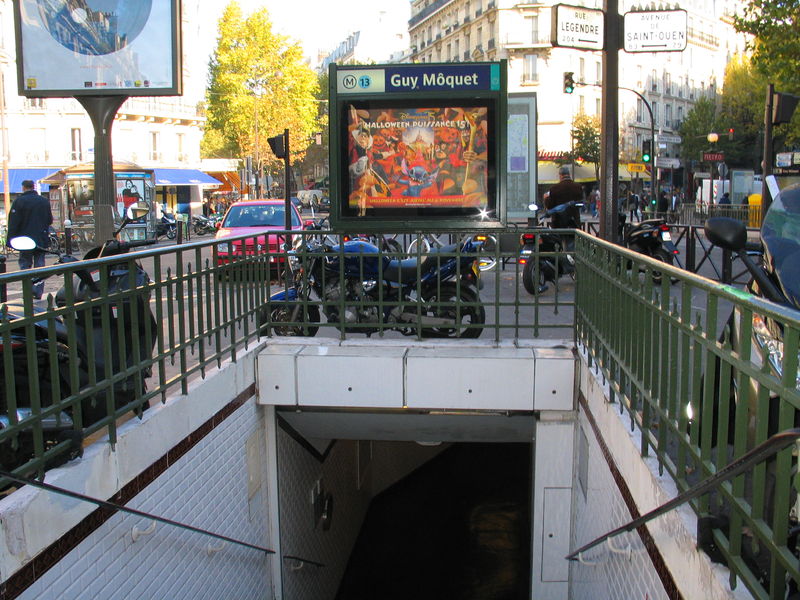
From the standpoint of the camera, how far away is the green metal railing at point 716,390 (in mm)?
2252

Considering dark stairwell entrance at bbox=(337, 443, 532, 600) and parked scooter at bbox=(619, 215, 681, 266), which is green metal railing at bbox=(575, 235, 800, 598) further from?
dark stairwell entrance at bbox=(337, 443, 532, 600)

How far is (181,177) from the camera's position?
158 ft

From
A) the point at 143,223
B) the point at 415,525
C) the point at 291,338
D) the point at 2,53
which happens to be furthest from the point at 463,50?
the point at 291,338

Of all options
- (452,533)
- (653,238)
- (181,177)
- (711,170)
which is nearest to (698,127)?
(711,170)

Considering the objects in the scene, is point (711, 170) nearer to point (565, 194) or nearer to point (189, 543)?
point (565, 194)

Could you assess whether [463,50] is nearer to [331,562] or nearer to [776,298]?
[331,562]

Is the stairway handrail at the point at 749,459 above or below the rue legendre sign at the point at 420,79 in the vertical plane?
below

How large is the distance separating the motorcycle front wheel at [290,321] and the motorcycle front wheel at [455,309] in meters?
1.07

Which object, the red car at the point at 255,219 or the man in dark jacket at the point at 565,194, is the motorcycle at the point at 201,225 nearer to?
the red car at the point at 255,219

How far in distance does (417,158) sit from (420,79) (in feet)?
2.36

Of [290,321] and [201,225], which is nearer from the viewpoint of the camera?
[290,321]

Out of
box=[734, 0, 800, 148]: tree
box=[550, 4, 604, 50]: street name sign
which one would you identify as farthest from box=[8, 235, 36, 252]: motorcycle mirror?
box=[734, 0, 800, 148]: tree

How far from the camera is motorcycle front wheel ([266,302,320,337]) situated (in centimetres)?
705

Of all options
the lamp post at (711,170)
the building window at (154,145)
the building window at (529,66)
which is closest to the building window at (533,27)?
the building window at (529,66)
